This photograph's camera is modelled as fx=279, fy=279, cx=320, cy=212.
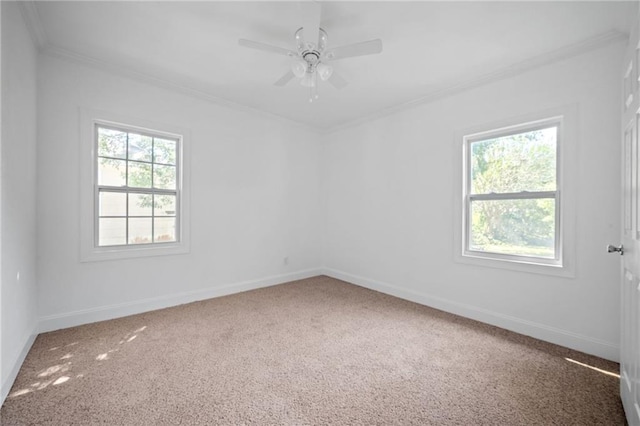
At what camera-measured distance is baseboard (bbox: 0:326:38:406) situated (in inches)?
67.4

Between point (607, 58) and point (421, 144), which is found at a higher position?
point (607, 58)

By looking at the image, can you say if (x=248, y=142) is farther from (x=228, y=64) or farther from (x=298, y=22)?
(x=298, y=22)

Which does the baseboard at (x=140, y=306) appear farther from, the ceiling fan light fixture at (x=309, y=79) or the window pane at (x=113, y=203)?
the ceiling fan light fixture at (x=309, y=79)

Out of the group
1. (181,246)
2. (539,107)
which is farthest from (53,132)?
(539,107)

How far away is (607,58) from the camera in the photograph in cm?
230

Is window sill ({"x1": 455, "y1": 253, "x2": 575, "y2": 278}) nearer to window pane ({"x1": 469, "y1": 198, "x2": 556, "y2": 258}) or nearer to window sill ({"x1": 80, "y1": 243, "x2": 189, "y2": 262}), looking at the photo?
window pane ({"x1": 469, "y1": 198, "x2": 556, "y2": 258})

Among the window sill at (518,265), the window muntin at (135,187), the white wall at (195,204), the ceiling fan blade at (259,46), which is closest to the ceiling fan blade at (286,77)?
the ceiling fan blade at (259,46)

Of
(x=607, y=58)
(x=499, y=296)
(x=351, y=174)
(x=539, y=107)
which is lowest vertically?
(x=499, y=296)

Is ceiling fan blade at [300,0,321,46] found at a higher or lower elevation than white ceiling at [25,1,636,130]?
lower

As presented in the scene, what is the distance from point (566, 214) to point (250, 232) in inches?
142

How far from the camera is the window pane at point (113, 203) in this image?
2.96m

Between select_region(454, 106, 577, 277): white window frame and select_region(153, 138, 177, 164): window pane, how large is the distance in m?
3.41

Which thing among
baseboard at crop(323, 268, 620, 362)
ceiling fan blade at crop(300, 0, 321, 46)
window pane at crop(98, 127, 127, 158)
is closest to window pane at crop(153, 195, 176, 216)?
window pane at crop(98, 127, 127, 158)

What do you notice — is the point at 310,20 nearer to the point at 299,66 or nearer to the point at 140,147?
the point at 299,66
